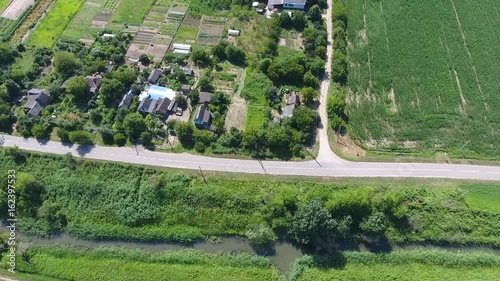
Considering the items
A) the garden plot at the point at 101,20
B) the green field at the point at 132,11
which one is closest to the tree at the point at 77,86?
the garden plot at the point at 101,20

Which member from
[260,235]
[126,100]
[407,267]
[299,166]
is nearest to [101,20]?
[126,100]

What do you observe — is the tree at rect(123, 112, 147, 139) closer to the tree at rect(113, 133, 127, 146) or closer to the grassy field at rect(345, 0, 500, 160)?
the tree at rect(113, 133, 127, 146)

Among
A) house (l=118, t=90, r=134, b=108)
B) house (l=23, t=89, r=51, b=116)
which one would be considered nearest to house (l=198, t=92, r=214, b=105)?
house (l=118, t=90, r=134, b=108)

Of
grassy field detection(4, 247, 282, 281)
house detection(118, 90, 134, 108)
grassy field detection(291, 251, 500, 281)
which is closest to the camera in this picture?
grassy field detection(291, 251, 500, 281)

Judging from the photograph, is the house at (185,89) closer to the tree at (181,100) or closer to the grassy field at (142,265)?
the tree at (181,100)

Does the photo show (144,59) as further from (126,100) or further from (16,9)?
(16,9)

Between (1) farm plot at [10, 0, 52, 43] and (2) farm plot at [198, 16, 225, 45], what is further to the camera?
(1) farm plot at [10, 0, 52, 43]
